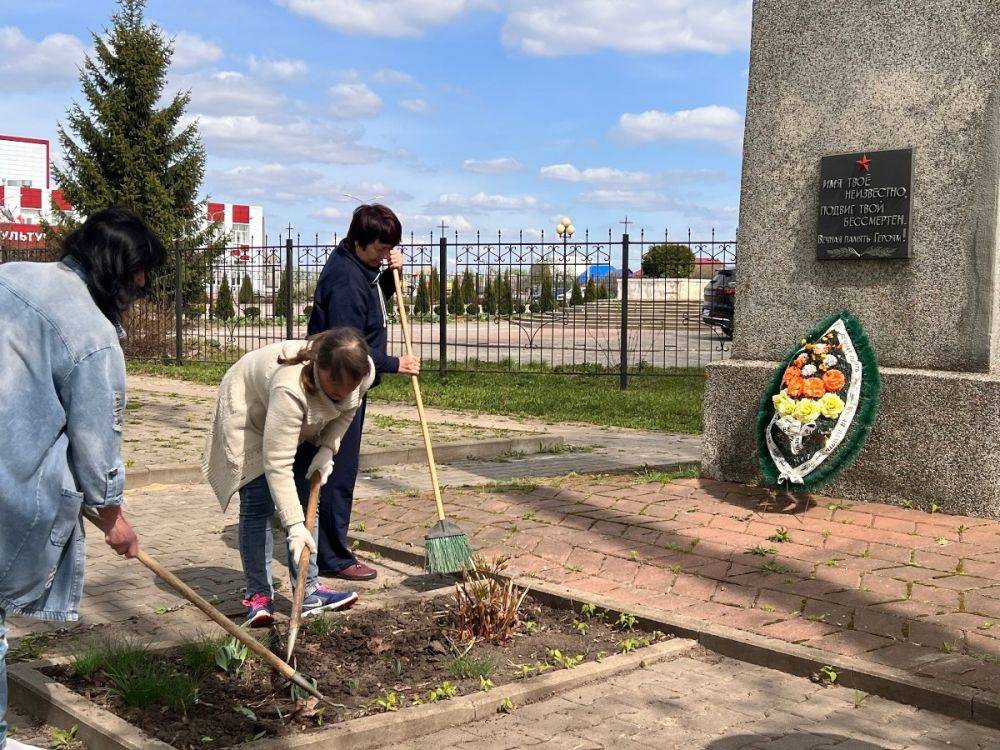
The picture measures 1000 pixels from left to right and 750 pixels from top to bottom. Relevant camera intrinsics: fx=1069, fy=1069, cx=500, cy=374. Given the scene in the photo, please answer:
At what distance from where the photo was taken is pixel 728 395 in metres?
6.94

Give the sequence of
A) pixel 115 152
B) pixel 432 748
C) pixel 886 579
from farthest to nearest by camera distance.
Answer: pixel 115 152, pixel 886 579, pixel 432 748

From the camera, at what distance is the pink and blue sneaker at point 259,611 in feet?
14.8

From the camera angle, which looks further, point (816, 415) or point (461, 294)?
point (461, 294)

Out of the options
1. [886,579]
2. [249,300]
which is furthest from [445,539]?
[249,300]

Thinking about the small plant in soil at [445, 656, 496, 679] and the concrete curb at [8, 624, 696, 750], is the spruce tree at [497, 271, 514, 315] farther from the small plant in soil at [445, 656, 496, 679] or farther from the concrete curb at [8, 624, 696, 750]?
the concrete curb at [8, 624, 696, 750]

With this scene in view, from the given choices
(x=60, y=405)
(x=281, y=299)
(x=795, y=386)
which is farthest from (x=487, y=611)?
(x=281, y=299)

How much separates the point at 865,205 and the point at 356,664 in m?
4.21

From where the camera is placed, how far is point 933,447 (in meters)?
6.09

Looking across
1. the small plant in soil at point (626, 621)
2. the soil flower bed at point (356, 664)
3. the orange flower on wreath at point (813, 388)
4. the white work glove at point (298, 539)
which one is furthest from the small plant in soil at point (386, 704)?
the orange flower on wreath at point (813, 388)

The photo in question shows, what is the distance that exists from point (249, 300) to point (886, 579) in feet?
58.5

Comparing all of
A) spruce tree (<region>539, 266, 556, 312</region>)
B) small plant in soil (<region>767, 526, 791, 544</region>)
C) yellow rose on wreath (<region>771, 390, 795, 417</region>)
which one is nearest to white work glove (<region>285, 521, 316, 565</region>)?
small plant in soil (<region>767, 526, 791, 544</region>)

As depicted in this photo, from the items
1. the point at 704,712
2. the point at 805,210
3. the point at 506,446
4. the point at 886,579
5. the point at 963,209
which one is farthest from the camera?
the point at 506,446

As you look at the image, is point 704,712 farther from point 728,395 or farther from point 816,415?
point 728,395

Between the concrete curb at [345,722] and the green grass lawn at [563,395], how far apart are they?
7.74 meters
